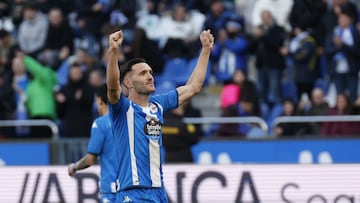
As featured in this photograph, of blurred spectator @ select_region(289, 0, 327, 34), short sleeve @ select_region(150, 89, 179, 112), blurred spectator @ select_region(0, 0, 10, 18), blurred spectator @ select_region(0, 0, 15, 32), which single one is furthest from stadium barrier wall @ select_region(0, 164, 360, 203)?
blurred spectator @ select_region(0, 0, 10, 18)

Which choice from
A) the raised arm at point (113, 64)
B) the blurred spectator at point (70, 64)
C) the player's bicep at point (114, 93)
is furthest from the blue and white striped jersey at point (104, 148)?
the blurred spectator at point (70, 64)

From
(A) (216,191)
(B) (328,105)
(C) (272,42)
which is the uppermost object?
(C) (272,42)

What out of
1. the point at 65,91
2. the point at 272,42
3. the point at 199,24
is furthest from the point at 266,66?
the point at 65,91

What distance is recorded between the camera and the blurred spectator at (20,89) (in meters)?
18.5

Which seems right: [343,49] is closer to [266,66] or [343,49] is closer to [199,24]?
[266,66]

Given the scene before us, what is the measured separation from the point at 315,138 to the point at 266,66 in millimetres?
1839

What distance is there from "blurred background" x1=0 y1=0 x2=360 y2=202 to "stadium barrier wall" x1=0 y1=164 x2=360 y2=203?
3.72 meters

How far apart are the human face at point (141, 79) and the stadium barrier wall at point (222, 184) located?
387 centimetres

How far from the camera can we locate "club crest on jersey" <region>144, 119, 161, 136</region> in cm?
891

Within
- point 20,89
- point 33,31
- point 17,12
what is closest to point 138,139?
point 20,89

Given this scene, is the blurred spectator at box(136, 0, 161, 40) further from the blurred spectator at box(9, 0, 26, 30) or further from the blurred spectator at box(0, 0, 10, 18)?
the blurred spectator at box(0, 0, 10, 18)

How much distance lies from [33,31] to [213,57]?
3351 mm

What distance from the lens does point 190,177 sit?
12719 mm

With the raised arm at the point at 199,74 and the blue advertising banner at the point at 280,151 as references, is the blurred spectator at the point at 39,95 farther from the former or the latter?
the raised arm at the point at 199,74
